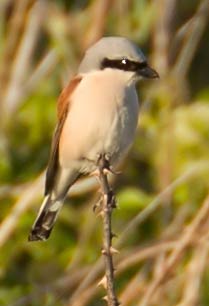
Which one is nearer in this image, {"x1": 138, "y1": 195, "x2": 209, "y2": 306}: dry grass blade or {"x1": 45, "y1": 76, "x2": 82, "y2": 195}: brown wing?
{"x1": 45, "y1": 76, "x2": 82, "y2": 195}: brown wing

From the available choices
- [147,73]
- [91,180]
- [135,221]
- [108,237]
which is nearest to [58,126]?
[147,73]

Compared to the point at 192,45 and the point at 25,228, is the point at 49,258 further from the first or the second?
the point at 192,45

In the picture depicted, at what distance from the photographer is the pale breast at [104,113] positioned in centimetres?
397

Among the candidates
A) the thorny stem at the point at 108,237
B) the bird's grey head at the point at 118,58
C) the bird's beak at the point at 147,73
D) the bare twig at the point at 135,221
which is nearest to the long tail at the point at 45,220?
the bare twig at the point at 135,221

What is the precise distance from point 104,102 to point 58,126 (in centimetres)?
24

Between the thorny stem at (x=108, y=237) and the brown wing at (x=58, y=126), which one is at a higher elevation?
the brown wing at (x=58, y=126)

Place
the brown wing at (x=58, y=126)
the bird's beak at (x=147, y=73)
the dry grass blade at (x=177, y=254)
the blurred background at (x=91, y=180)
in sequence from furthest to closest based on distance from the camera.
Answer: the blurred background at (x=91, y=180)
the dry grass blade at (x=177, y=254)
the brown wing at (x=58, y=126)
the bird's beak at (x=147, y=73)

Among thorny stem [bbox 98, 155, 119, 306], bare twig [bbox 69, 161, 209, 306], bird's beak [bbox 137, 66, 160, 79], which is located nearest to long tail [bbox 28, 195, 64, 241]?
bare twig [bbox 69, 161, 209, 306]

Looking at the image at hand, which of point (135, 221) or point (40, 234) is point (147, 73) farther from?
point (135, 221)

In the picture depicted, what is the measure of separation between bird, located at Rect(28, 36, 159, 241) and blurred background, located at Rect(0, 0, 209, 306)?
550 mm

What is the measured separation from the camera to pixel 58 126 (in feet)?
13.7

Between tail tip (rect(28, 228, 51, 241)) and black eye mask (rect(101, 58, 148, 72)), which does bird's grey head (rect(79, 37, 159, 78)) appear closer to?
black eye mask (rect(101, 58, 148, 72))

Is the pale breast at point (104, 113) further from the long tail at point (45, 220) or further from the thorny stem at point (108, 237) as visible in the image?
the thorny stem at point (108, 237)

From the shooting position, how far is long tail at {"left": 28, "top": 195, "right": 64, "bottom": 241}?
4.28 m
